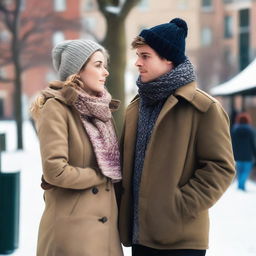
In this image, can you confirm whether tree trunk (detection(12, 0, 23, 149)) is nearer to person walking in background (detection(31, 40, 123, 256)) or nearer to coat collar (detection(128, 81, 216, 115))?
person walking in background (detection(31, 40, 123, 256))

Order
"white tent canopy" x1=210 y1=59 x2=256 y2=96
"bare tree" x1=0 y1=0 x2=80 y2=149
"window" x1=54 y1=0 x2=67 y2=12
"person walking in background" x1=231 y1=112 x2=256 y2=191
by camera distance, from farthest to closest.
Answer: "window" x1=54 y1=0 x2=67 y2=12
"bare tree" x1=0 y1=0 x2=80 y2=149
"person walking in background" x1=231 y1=112 x2=256 y2=191
"white tent canopy" x1=210 y1=59 x2=256 y2=96

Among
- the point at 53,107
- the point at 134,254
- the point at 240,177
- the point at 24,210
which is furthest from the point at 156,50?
the point at 240,177

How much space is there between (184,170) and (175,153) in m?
0.11

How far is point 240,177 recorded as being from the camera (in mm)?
11711

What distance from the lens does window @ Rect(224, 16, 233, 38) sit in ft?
199

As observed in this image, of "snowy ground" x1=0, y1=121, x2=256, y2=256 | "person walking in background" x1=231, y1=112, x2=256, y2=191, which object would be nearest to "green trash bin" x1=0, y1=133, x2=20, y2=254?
"snowy ground" x1=0, y1=121, x2=256, y2=256

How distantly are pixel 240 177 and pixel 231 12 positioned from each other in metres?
50.6

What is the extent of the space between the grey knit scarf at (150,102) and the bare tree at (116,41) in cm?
851

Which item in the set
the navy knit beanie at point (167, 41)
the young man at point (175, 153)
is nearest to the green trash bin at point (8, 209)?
the young man at point (175, 153)

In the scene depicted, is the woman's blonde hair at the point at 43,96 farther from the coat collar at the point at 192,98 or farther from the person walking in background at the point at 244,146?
the person walking in background at the point at 244,146

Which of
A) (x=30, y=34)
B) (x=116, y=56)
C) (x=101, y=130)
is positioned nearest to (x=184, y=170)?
(x=101, y=130)

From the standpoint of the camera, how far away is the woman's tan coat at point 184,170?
2977 mm

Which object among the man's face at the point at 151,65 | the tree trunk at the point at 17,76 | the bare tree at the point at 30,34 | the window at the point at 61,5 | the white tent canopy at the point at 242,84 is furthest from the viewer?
the window at the point at 61,5

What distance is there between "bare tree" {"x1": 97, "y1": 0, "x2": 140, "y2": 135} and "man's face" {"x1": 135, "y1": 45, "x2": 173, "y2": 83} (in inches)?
337
